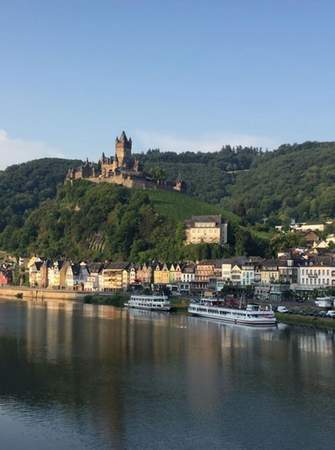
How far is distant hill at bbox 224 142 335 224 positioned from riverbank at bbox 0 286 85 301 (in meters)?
32.5

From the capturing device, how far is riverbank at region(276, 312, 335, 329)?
48.5 m

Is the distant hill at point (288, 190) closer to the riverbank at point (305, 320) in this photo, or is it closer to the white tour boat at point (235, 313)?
the white tour boat at point (235, 313)

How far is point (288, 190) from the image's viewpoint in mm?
134875

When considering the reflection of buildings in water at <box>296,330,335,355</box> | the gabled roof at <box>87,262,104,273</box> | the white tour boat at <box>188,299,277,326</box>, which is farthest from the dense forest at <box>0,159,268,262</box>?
the reflection of buildings in water at <box>296,330,335,355</box>

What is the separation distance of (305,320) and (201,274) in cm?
2990

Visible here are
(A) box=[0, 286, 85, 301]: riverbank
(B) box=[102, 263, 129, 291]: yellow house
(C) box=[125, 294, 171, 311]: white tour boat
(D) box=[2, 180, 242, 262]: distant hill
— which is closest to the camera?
(C) box=[125, 294, 171, 311]: white tour boat

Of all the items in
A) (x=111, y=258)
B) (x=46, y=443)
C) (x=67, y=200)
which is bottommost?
(x=46, y=443)

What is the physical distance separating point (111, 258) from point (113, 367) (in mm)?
60302

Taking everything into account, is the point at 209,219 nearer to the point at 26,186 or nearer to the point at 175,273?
the point at 175,273

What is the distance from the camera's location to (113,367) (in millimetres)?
33781

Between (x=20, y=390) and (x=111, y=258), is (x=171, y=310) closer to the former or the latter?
(x=111, y=258)

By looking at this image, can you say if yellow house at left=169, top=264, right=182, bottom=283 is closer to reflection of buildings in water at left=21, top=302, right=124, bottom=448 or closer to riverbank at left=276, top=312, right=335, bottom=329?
reflection of buildings in water at left=21, top=302, right=124, bottom=448

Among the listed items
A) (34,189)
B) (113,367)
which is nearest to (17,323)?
(113,367)

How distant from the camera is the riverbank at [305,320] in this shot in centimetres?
4848
